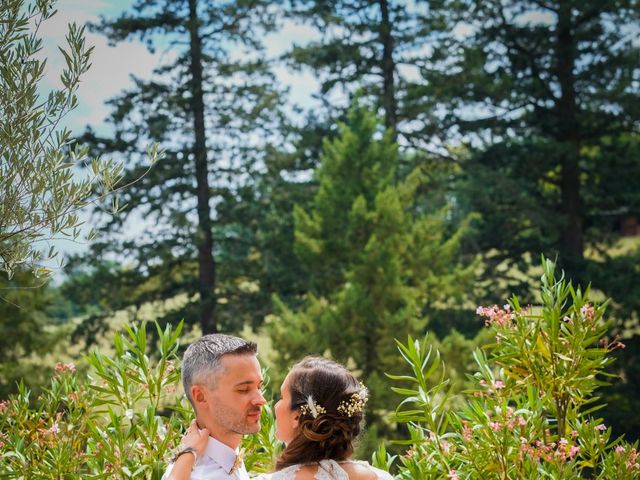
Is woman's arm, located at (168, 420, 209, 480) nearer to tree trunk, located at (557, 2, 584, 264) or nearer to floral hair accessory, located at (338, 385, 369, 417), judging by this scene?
floral hair accessory, located at (338, 385, 369, 417)

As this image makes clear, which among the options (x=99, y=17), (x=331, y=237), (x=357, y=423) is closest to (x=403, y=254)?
(x=331, y=237)

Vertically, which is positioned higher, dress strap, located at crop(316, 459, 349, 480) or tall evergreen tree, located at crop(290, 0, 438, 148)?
tall evergreen tree, located at crop(290, 0, 438, 148)

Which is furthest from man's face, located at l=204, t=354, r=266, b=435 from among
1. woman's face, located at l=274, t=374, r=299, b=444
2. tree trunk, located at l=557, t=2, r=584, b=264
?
tree trunk, located at l=557, t=2, r=584, b=264

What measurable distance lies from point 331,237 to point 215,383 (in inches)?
543

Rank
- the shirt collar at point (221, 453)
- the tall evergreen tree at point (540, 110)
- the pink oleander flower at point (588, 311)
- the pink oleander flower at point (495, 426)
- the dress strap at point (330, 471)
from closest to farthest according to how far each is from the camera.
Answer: the shirt collar at point (221, 453) → the dress strap at point (330, 471) → the pink oleander flower at point (495, 426) → the pink oleander flower at point (588, 311) → the tall evergreen tree at point (540, 110)

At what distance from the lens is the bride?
2.58 m

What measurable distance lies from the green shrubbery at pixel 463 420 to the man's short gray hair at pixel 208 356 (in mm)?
1164

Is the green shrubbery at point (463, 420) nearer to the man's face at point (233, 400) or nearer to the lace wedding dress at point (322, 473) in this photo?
the lace wedding dress at point (322, 473)

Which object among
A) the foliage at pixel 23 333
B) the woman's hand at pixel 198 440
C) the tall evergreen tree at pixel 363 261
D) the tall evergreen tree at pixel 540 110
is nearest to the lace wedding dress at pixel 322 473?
the woman's hand at pixel 198 440

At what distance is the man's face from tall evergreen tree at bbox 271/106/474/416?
38.3 feet

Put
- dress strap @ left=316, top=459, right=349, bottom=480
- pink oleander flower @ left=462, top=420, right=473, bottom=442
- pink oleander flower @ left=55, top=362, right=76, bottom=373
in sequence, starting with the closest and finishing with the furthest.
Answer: dress strap @ left=316, top=459, right=349, bottom=480
pink oleander flower @ left=462, top=420, right=473, bottom=442
pink oleander flower @ left=55, top=362, right=76, bottom=373

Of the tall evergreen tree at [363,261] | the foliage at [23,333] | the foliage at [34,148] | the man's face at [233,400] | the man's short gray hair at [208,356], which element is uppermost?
the foliage at [34,148]

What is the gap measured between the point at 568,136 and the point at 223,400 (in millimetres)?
19128

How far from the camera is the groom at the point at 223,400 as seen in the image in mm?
2447
